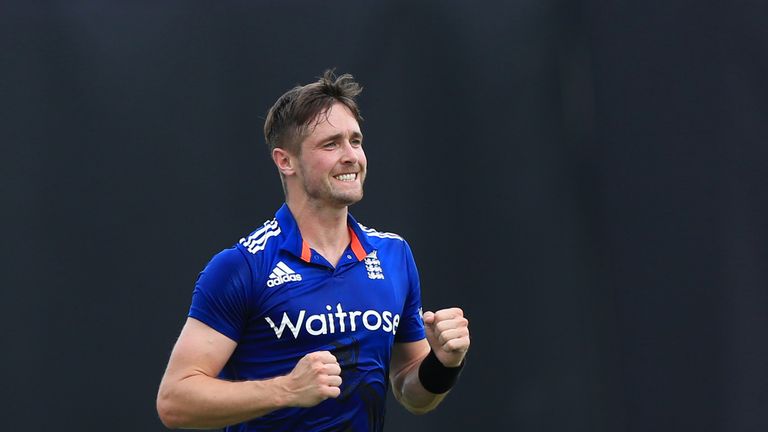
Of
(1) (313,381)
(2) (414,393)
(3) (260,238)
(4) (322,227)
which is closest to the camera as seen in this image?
(1) (313,381)

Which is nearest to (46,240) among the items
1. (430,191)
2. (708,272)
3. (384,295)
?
(430,191)

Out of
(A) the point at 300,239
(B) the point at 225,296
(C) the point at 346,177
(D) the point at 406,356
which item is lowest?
(D) the point at 406,356

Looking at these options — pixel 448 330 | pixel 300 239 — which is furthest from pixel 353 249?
pixel 448 330

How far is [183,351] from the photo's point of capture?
281 centimetres

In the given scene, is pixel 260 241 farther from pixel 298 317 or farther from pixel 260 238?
pixel 298 317

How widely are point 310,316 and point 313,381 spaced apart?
314 mm

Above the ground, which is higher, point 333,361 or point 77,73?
point 77,73

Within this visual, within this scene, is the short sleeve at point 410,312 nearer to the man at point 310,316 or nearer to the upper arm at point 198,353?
the man at point 310,316

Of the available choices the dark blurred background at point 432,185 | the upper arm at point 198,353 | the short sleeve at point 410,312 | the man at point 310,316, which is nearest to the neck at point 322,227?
the man at point 310,316

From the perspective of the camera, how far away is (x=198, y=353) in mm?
2809

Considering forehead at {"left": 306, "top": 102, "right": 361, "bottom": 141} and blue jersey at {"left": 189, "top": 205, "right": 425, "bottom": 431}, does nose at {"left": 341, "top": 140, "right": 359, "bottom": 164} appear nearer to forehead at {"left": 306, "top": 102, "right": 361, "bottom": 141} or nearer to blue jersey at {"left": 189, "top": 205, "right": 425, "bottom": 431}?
forehead at {"left": 306, "top": 102, "right": 361, "bottom": 141}

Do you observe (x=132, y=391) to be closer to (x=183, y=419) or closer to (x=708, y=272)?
(x=183, y=419)

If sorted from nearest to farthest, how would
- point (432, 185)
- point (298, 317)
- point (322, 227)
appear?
point (298, 317), point (322, 227), point (432, 185)

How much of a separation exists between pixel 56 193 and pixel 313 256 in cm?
188
